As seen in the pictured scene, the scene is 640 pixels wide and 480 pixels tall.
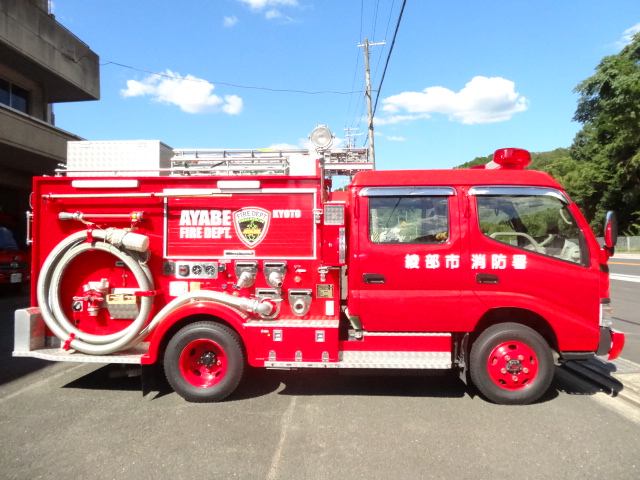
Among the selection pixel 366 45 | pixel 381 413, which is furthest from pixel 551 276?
pixel 366 45

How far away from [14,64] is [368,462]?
1740 cm

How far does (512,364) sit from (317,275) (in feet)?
7.10

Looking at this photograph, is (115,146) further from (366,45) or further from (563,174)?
(563,174)

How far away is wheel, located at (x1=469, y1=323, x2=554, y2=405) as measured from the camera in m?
4.54

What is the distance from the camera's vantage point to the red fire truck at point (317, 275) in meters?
4.56

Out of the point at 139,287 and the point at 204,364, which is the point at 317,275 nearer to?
the point at 204,364

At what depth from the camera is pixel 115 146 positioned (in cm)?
522

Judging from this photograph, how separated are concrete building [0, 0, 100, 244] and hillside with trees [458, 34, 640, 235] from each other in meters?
32.5

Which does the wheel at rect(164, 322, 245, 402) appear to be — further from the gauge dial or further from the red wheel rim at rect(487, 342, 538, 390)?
the red wheel rim at rect(487, 342, 538, 390)

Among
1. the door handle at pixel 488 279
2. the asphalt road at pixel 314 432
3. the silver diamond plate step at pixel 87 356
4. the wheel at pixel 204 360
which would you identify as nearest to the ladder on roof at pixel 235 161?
the wheel at pixel 204 360

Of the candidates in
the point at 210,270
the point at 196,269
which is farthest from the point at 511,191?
the point at 196,269

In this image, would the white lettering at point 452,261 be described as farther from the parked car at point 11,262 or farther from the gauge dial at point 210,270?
the parked car at point 11,262

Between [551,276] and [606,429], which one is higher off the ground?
[551,276]

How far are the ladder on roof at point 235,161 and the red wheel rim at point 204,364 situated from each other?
1.90m
